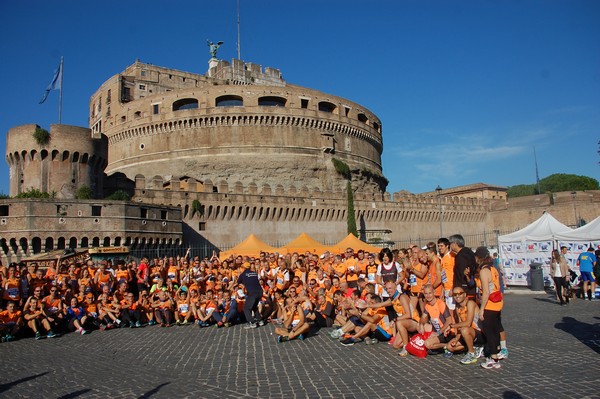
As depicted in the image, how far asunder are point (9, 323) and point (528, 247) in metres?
16.3

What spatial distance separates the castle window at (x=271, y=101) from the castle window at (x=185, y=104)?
628cm

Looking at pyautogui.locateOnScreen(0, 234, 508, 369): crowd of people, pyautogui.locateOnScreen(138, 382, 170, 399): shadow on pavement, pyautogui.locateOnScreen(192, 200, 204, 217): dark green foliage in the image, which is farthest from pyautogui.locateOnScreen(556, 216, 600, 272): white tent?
pyautogui.locateOnScreen(192, 200, 204, 217): dark green foliage

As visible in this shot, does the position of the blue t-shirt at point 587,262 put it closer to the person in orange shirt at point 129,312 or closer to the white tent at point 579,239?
the white tent at point 579,239

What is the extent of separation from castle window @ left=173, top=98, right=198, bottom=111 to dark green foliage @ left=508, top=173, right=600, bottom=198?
60610mm

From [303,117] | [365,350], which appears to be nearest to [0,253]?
[365,350]

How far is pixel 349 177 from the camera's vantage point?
45156 millimetres

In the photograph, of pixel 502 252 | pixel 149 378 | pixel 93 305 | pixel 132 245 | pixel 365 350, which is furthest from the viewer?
pixel 132 245

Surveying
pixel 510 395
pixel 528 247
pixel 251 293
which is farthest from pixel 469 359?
pixel 528 247

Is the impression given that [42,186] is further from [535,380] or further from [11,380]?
[535,380]

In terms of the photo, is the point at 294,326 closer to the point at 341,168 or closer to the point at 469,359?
the point at 469,359

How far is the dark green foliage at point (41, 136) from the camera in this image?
1059 inches

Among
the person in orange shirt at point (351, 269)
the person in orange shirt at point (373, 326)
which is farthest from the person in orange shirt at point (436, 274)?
the person in orange shirt at point (351, 269)

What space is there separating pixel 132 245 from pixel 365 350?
1923cm

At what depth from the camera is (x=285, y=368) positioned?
21.3 feet
